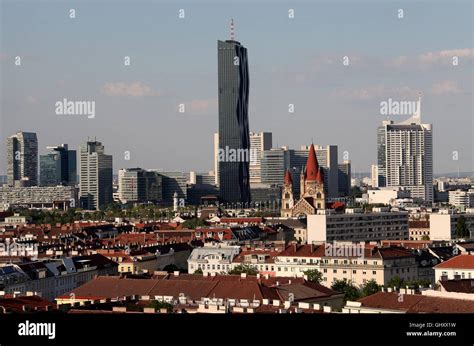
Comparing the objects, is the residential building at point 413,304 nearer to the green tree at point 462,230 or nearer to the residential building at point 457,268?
the residential building at point 457,268

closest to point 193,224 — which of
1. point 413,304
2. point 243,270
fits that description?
point 243,270

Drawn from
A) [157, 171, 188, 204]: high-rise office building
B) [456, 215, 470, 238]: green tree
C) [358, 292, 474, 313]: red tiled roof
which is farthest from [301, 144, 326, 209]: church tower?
[157, 171, 188, 204]: high-rise office building

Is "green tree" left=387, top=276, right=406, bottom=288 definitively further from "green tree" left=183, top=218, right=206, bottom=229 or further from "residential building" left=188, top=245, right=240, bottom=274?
"green tree" left=183, top=218, right=206, bottom=229

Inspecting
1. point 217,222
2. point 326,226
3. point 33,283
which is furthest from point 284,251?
point 217,222

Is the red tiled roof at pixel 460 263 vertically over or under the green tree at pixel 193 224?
under

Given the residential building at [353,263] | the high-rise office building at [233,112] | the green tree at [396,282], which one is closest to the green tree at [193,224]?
the residential building at [353,263]

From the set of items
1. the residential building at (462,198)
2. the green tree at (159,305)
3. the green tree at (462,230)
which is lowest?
the green tree at (159,305)
